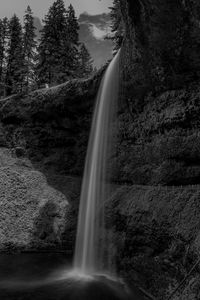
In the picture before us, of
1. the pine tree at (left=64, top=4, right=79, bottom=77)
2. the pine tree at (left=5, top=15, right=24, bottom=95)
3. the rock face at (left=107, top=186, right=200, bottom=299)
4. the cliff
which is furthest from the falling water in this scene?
the pine tree at (left=5, top=15, right=24, bottom=95)

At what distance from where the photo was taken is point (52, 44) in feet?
110

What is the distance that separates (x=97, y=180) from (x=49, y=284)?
6308mm

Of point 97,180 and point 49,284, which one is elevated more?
point 97,180

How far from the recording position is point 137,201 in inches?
504

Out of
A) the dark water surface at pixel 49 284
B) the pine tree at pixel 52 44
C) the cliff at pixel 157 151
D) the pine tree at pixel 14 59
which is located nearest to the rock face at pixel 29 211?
the cliff at pixel 157 151

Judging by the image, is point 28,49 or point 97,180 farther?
point 28,49

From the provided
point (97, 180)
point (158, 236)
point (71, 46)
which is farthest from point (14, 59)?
point (158, 236)

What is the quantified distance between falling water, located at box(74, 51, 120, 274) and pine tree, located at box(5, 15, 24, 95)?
Result: 79.6 ft

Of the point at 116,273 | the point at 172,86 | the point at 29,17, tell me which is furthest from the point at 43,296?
the point at 29,17

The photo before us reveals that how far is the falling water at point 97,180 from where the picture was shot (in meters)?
13.9

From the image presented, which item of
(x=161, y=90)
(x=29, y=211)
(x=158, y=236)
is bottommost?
(x=29, y=211)

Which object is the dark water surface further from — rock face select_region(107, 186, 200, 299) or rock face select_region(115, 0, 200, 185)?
rock face select_region(115, 0, 200, 185)

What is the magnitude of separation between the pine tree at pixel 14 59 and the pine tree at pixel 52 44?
546cm

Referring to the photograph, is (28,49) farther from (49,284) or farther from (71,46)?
(49,284)
